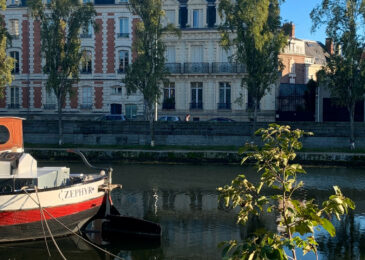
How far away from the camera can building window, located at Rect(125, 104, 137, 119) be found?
44188 millimetres

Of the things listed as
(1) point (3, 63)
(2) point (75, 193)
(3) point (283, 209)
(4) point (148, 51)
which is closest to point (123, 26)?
(4) point (148, 51)

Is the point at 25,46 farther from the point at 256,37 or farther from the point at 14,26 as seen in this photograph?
the point at 256,37

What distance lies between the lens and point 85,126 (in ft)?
117

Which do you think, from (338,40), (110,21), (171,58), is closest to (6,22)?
(110,21)

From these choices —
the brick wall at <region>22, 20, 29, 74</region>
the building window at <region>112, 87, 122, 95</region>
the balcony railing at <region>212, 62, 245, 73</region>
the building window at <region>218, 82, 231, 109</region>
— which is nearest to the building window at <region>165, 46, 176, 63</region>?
the balcony railing at <region>212, 62, 245, 73</region>

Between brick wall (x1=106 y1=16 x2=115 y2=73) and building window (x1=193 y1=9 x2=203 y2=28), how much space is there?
6.89 metres

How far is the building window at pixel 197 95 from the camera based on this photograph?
43.5 meters

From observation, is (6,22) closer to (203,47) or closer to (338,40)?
(203,47)

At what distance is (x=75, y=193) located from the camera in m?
14.1

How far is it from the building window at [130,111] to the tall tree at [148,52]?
9.96 meters

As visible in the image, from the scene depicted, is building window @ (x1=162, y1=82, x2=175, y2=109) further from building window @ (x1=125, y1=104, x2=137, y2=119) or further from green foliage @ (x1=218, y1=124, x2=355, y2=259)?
green foliage @ (x1=218, y1=124, x2=355, y2=259)

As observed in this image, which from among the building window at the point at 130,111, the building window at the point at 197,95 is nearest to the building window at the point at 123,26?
the building window at the point at 130,111

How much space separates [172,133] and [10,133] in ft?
65.2

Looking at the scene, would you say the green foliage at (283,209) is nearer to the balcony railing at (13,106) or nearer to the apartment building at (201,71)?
the apartment building at (201,71)
